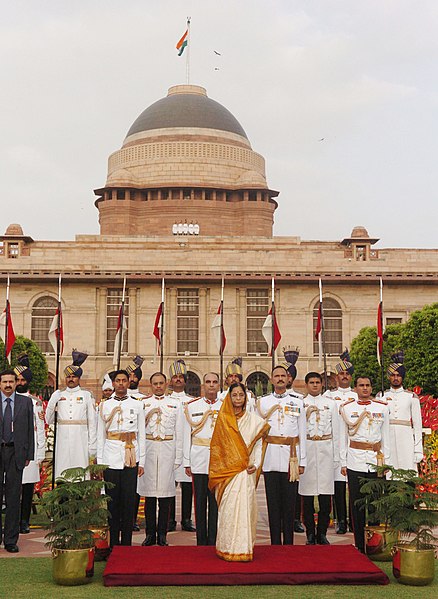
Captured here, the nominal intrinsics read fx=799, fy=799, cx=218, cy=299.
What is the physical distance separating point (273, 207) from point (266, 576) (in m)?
44.9

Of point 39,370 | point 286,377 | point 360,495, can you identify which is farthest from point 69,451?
point 39,370

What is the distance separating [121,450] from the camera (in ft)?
29.9

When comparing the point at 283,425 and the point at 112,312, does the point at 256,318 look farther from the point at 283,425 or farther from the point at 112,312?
the point at 283,425

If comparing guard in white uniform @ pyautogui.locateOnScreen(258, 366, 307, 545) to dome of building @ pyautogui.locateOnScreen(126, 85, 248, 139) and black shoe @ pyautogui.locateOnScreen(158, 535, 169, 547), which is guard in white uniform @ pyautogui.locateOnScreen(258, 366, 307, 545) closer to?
black shoe @ pyautogui.locateOnScreen(158, 535, 169, 547)

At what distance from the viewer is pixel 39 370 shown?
34.9 m

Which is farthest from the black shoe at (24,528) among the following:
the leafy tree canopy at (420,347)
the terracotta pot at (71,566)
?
the leafy tree canopy at (420,347)

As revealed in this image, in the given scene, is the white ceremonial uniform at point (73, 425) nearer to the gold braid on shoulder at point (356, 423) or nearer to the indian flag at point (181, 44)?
the gold braid on shoulder at point (356, 423)

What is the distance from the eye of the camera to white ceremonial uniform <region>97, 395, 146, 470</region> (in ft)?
30.0

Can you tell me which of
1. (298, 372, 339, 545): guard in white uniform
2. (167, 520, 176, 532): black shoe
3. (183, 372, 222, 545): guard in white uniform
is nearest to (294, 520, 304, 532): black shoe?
(298, 372, 339, 545): guard in white uniform

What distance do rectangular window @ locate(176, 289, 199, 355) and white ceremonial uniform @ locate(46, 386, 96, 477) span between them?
99.1ft

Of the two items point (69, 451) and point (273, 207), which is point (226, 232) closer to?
point (273, 207)

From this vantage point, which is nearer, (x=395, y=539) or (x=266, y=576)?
(x=266, y=576)

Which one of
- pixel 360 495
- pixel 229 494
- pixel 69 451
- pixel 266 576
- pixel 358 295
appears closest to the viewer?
pixel 266 576

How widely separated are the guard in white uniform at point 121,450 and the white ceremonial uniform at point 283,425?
1.47 metres
